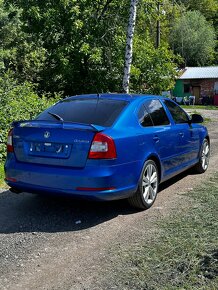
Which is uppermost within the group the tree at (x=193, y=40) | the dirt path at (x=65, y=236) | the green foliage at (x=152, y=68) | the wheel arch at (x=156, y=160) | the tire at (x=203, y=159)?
the tree at (x=193, y=40)

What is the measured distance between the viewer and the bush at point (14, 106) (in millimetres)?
8523

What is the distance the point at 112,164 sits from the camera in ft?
16.0

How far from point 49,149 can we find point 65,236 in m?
1.09

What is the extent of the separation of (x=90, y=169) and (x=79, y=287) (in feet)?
5.35

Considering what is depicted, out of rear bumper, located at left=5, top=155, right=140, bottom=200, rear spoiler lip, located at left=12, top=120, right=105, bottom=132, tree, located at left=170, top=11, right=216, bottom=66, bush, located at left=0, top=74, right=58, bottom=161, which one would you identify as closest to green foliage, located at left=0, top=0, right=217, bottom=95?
bush, located at left=0, top=74, right=58, bottom=161

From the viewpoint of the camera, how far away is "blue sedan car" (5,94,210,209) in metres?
A: 4.84

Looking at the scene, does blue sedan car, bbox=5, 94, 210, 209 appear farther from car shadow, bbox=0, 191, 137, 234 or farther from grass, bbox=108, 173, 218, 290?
grass, bbox=108, 173, 218, 290

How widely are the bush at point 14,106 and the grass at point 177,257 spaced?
4.53m

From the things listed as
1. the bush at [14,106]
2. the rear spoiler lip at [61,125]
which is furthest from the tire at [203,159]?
the bush at [14,106]

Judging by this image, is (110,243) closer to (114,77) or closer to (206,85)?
(114,77)

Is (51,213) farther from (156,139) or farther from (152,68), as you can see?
(152,68)

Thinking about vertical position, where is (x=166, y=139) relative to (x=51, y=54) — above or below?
below

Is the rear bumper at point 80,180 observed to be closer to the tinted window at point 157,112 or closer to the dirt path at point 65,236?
A: the dirt path at point 65,236

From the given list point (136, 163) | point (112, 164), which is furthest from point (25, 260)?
point (136, 163)
